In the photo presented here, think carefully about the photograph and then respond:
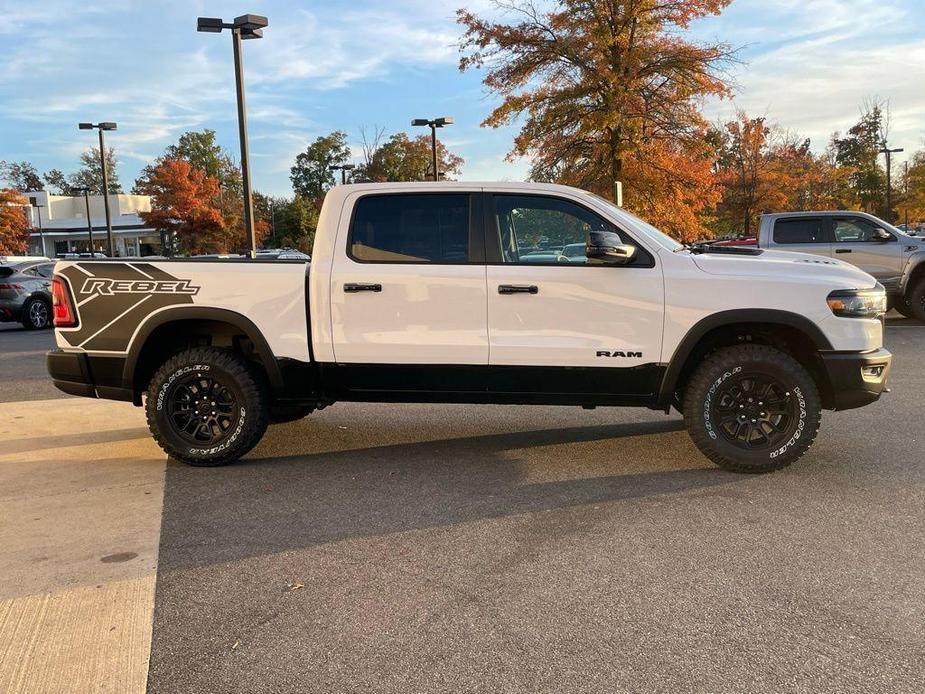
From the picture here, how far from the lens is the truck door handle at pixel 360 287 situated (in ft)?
17.2

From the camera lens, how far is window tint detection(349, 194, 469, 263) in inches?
208

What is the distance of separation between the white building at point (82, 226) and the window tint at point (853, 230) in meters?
69.1

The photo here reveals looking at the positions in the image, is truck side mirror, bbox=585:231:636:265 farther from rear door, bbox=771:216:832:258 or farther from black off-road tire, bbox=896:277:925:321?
black off-road tire, bbox=896:277:925:321

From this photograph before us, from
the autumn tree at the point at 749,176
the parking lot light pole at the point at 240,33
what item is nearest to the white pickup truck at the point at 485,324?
the parking lot light pole at the point at 240,33

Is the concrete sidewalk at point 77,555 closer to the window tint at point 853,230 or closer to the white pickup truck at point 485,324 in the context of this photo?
the white pickup truck at point 485,324

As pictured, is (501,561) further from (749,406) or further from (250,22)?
(250,22)

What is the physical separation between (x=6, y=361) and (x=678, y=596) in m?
11.4

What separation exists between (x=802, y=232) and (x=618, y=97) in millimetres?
5694

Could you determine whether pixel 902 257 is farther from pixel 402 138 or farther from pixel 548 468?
pixel 402 138

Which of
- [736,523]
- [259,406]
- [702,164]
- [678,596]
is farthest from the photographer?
[702,164]

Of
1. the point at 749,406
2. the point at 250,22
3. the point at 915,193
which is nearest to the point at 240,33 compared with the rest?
the point at 250,22

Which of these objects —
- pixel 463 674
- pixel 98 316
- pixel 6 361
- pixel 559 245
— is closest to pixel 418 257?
pixel 559 245

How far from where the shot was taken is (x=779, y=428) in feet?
16.8

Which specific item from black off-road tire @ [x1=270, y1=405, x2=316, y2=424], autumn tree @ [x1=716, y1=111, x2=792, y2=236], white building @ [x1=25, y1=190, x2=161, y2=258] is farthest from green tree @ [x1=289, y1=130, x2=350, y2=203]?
black off-road tire @ [x1=270, y1=405, x2=316, y2=424]
